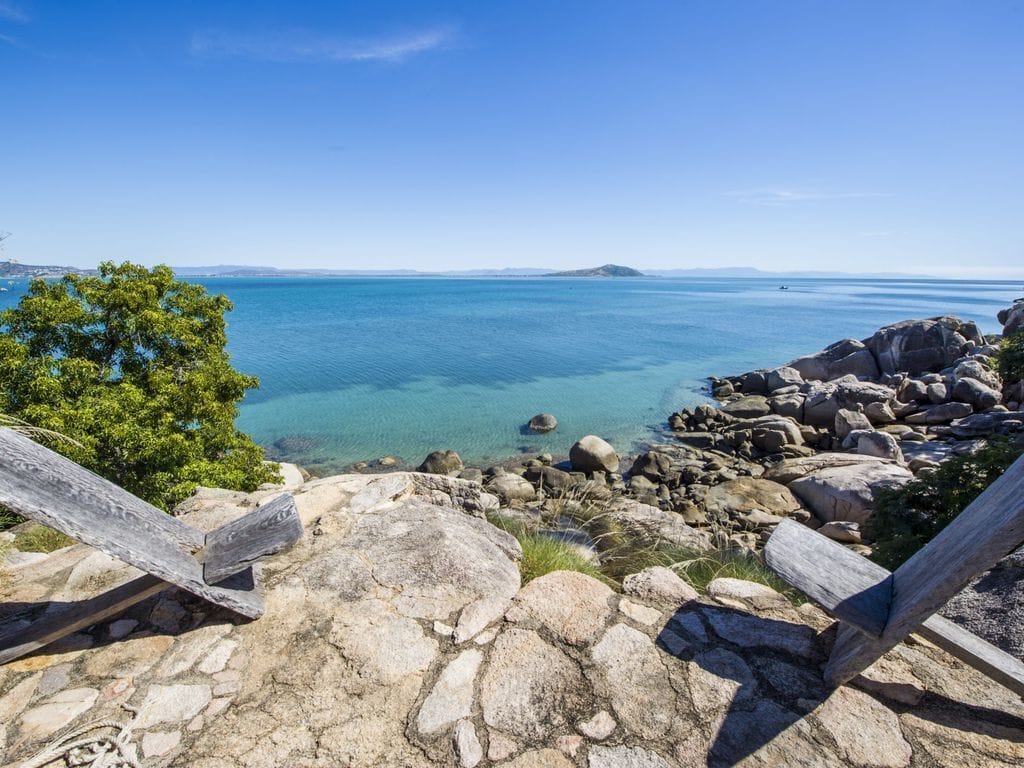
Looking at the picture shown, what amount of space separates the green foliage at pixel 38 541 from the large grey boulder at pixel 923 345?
30.7 metres

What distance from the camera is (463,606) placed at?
10.5 ft

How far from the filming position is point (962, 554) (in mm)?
2051

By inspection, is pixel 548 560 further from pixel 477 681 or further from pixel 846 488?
pixel 846 488

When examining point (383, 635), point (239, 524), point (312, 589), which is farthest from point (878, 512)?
point (239, 524)

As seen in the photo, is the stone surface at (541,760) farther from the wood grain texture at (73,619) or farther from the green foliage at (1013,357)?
the green foliage at (1013,357)

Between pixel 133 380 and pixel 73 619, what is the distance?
685 centimetres

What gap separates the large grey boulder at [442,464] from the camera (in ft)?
44.8

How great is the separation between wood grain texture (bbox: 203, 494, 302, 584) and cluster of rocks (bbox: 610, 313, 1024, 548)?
6491 mm

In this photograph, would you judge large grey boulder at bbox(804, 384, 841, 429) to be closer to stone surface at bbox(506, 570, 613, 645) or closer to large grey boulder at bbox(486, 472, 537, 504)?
large grey boulder at bbox(486, 472, 537, 504)

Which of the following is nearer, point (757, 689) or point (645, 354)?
point (757, 689)

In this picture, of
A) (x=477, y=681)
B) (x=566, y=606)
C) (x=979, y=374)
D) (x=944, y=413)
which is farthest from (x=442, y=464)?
(x=979, y=374)

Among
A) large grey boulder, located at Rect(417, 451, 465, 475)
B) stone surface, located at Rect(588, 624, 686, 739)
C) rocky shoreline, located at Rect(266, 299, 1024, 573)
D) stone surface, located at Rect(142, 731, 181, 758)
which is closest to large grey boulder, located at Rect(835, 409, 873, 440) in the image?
rocky shoreline, located at Rect(266, 299, 1024, 573)

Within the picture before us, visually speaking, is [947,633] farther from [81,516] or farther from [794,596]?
[81,516]

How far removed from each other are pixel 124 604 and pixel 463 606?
2.07 metres
